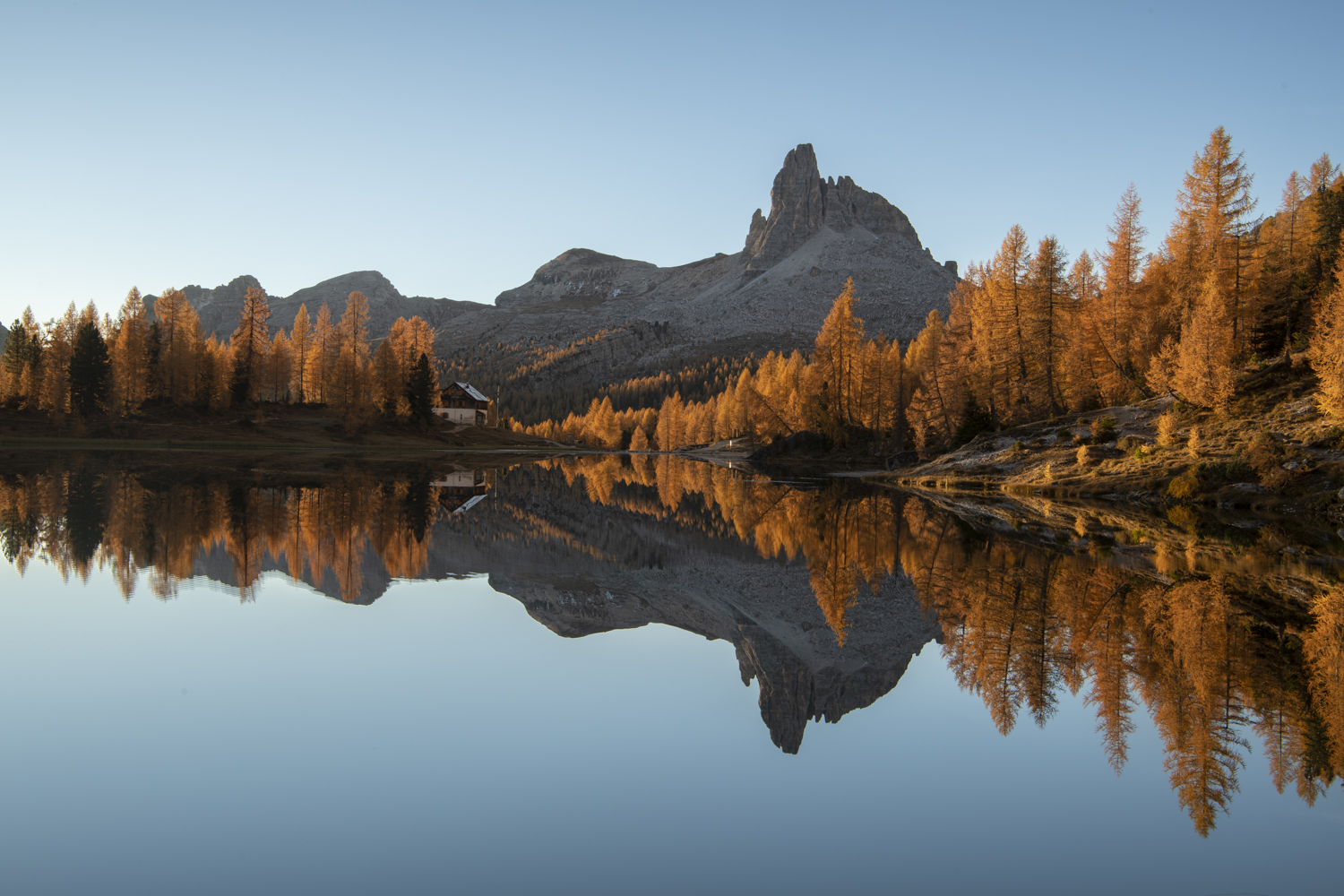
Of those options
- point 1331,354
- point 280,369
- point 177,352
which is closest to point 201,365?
point 177,352

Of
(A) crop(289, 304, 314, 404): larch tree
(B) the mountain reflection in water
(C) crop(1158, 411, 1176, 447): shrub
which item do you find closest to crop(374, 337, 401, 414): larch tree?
(A) crop(289, 304, 314, 404): larch tree

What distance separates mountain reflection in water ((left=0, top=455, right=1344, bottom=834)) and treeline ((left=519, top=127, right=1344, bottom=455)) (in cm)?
1537

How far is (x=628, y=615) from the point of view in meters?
13.6

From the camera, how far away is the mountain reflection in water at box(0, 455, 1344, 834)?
7988 millimetres

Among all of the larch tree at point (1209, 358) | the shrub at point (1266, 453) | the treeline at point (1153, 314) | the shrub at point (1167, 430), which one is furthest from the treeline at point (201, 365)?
the shrub at point (1266, 453)

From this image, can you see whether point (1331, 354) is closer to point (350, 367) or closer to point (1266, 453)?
point (1266, 453)

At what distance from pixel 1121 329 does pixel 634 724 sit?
52529 mm

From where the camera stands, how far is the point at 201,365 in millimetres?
75312

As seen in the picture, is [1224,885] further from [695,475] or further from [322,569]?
[695,475]

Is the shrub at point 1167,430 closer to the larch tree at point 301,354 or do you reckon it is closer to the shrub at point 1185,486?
the shrub at point 1185,486

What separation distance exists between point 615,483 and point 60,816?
43.8 m

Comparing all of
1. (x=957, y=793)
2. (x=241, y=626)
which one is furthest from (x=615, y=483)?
(x=957, y=793)

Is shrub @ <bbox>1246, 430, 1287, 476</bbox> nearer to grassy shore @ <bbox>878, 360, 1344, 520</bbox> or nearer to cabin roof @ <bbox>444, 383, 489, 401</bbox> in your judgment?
grassy shore @ <bbox>878, 360, 1344, 520</bbox>

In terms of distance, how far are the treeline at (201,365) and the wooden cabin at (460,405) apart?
16.0 m
